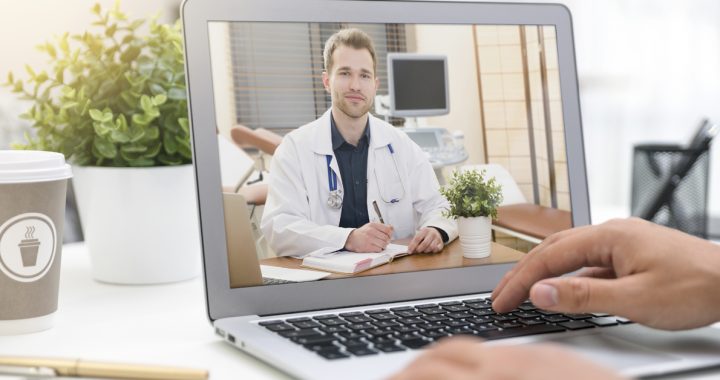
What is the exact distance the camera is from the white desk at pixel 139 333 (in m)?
0.59

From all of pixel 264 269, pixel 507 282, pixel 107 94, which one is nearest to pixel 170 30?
pixel 107 94

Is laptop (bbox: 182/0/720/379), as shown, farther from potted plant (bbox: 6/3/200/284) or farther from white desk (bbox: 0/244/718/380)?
potted plant (bbox: 6/3/200/284)

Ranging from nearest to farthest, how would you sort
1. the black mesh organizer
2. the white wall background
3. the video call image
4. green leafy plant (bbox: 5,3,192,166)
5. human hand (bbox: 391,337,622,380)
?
human hand (bbox: 391,337,622,380) < the video call image < green leafy plant (bbox: 5,3,192,166) < the black mesh organizer < the white wall background

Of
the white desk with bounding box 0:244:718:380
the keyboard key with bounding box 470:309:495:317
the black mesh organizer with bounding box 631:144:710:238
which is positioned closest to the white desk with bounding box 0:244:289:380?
the white desk with bounding box 0:244:718:380

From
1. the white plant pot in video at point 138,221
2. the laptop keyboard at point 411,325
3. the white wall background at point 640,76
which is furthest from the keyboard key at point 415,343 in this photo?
the white wall background at point 640,76

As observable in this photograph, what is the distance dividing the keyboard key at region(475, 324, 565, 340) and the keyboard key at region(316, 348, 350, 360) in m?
0.13

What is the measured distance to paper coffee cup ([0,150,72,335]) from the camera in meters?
0.65

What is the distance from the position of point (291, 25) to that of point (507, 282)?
0.34 meters

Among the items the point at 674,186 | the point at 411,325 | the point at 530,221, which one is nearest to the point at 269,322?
the point at 411,325

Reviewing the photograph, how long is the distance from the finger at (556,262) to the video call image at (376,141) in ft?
0.43

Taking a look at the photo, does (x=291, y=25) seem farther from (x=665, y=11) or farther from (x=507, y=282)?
(x=665, y=11)

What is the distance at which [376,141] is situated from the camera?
0.77m

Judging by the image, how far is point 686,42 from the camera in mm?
2959

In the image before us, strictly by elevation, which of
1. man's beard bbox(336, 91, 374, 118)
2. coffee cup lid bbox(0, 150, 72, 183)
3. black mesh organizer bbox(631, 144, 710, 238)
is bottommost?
black mesh organizer bbox(631, 144, 710, 238)
